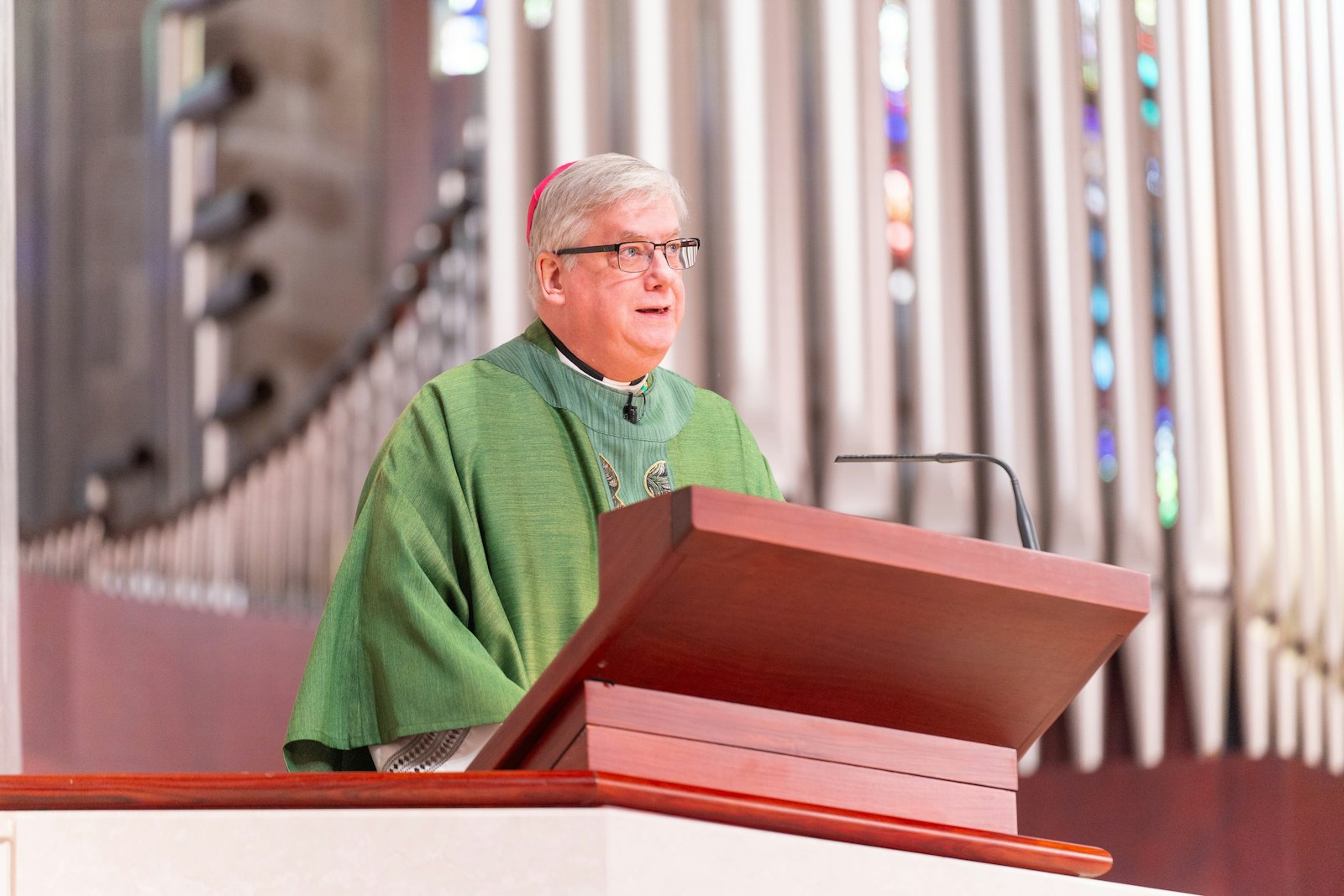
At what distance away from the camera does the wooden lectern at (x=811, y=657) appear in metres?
1.32

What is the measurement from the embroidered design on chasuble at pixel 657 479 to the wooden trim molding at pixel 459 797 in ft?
2.63

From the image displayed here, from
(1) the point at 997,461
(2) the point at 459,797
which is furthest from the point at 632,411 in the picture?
(2) the point at 459,797

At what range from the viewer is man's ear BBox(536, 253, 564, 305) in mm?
2145

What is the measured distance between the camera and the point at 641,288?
2.11 m

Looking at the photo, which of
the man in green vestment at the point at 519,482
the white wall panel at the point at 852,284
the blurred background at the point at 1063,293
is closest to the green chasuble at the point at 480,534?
the man in green vestment at the point at 519,482

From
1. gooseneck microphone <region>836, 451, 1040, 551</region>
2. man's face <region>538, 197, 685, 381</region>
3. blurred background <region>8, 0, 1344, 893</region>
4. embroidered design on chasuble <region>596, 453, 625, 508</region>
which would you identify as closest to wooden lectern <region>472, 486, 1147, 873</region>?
gooseneck microphone <region>836, 451, 1040, 551</region>

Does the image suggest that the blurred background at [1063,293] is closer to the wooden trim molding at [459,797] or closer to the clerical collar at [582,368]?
the clerical collar at [582,368]

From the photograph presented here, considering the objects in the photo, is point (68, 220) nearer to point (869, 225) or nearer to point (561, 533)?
point (869, 225)

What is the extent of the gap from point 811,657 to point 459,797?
30cm

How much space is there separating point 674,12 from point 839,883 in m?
2.93

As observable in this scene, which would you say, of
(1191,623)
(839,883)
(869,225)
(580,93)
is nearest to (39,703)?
(580,93)

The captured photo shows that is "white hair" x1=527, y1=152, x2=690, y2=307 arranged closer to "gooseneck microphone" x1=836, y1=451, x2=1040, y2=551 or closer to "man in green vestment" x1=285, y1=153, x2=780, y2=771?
"man in green vestment" x1=285, y1=153, x2=780, y2=771

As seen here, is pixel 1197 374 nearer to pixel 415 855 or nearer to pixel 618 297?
pixel 618 297

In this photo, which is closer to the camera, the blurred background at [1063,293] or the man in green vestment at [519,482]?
the man in green vestment at [519,482]
